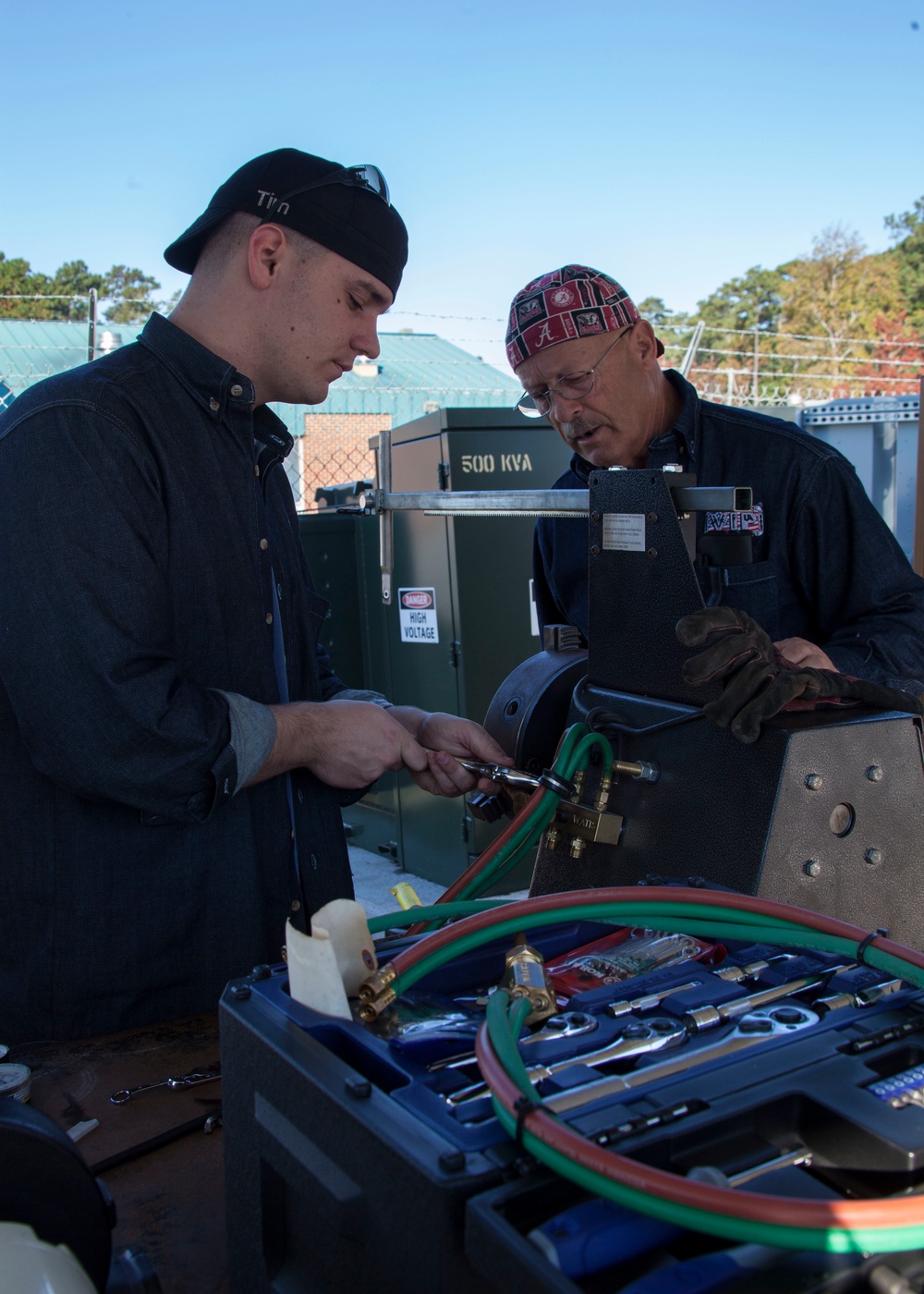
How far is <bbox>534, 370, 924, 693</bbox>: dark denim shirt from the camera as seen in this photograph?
1.58m

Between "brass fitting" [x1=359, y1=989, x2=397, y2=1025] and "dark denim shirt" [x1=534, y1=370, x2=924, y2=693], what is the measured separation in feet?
3.33

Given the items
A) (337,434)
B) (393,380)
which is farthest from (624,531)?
(393,380)

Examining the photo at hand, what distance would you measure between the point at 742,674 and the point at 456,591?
3081 mm

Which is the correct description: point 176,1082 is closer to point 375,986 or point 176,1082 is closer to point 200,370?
point 375,986

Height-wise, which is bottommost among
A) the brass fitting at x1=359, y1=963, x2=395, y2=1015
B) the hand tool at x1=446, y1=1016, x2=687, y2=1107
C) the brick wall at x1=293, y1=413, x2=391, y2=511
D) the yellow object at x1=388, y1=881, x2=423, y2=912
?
the yellow object at x1=388, y1=881, x2=423, y2=912

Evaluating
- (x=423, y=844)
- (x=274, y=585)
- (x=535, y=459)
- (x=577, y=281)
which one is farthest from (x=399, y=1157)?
(x=423, y=844)

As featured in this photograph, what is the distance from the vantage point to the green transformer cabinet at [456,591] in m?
4.04

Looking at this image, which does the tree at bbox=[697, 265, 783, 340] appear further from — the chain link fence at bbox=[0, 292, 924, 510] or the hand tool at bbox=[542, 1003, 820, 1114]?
the hand tool at bbox=[542, 1003, 820, 1114]

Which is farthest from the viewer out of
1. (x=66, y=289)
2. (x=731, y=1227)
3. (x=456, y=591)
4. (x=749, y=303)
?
(x=749, y=303)

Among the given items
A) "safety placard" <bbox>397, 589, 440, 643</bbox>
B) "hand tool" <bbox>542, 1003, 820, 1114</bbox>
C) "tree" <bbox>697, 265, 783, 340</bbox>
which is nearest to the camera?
"hand tool" <bbox>542, 1003, 820, 1114</bbox>

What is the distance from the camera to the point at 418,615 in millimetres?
4336

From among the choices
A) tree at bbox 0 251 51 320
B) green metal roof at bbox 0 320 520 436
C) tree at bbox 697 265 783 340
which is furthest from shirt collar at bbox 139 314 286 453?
tree at bbox 697 265 783 340

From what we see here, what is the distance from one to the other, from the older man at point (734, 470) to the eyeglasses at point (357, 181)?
441 millimetres

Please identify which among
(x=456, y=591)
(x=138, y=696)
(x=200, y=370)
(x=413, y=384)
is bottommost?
(x=138, y=696)
